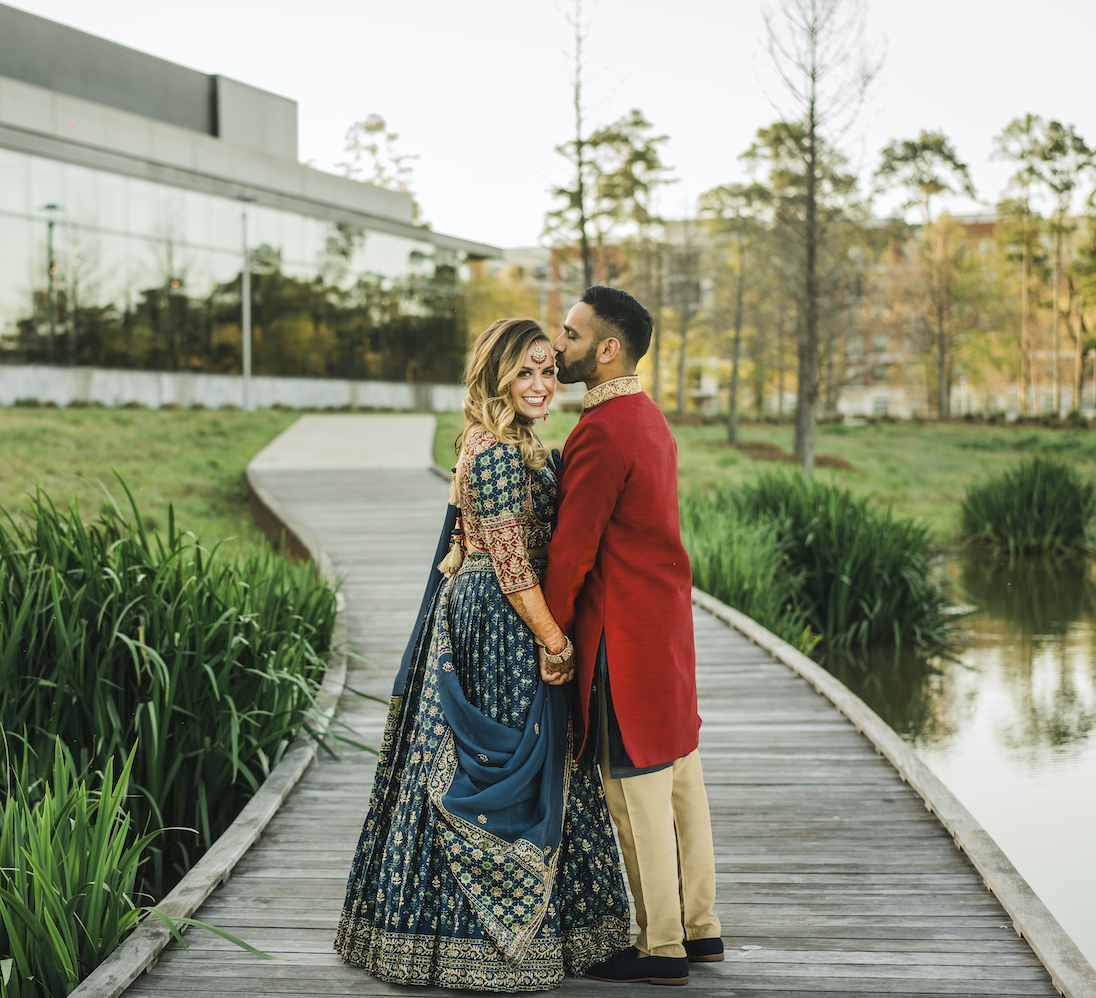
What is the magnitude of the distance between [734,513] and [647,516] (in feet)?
25.2

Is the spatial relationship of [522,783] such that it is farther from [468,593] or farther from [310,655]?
[310,655]

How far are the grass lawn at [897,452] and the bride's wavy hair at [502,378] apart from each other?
1551cm

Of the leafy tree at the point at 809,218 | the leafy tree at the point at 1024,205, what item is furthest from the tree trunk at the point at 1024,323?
the leafy tree at the point at 809,218

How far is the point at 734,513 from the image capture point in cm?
1002

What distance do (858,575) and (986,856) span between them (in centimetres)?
571

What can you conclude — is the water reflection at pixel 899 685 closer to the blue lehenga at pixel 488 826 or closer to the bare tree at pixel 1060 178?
the blue lehenga at pixel 488 826

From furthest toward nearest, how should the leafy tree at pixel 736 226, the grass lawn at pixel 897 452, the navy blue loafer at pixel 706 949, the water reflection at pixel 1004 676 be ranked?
the leafy tree at pixel 736 226 → the grass lawn at pixel 897 452 → the water reflection at pixel 1004 676 → the navy blue loafer at pixel 706 949

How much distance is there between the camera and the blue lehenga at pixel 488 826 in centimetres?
250

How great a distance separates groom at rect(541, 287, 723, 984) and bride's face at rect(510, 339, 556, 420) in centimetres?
6

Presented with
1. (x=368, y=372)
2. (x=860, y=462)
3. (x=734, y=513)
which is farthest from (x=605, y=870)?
(x=368, y=372)

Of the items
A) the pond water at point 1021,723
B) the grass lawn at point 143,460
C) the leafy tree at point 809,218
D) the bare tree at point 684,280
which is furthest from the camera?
the bare tree at point 684,280

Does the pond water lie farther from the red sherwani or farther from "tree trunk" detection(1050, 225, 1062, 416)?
"tree trunk" detection(1050, 225, 1062, 416)

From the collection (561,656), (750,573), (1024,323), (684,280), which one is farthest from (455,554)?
(1024,323)

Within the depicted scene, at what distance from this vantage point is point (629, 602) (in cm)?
251
